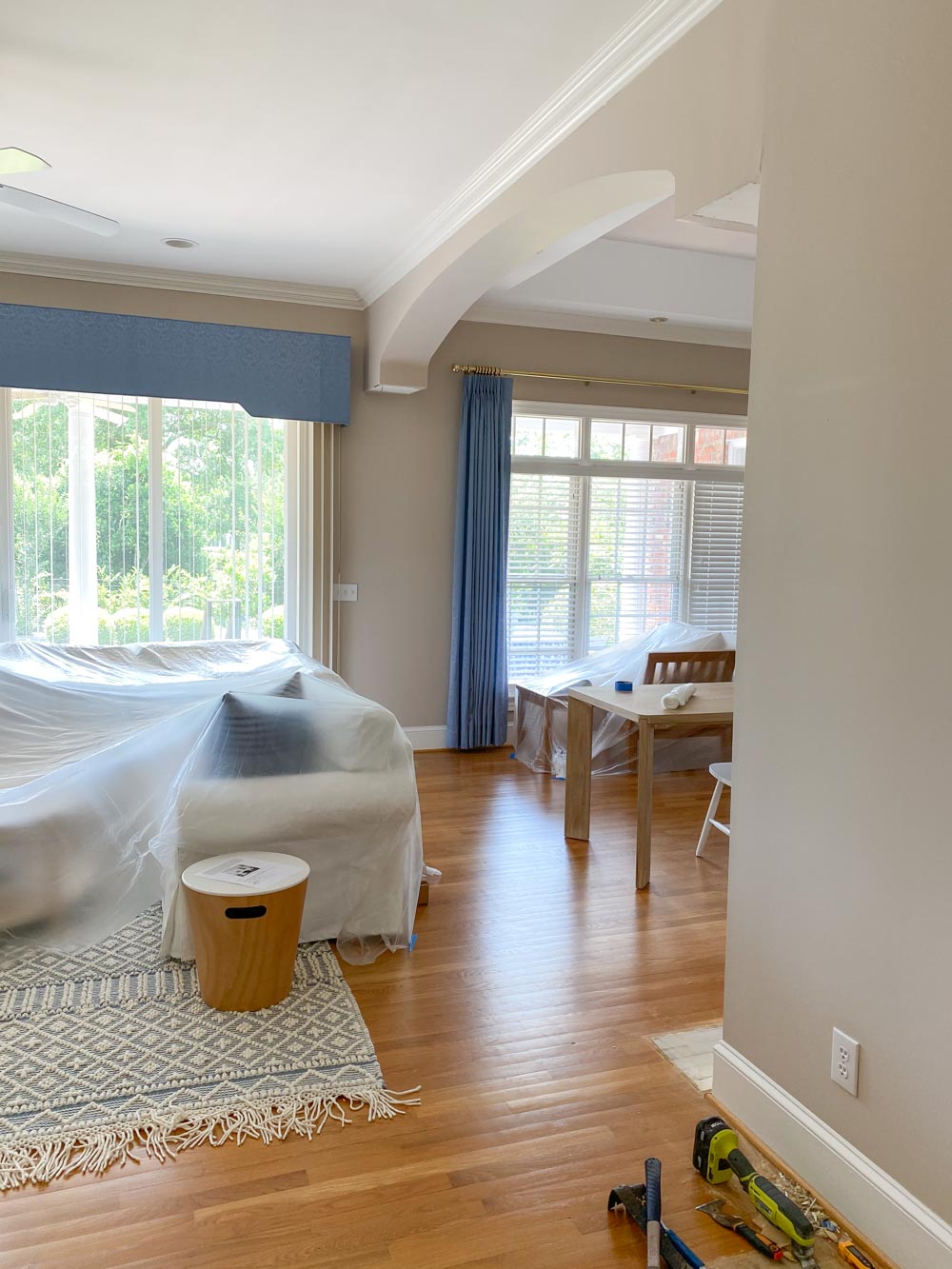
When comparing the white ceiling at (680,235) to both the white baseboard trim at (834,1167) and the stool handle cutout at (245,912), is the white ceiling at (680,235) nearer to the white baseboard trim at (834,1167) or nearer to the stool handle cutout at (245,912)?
the stool handle cutout at (245,912)

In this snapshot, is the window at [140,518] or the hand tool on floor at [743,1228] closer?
the hand tool on floor at [743,1228]

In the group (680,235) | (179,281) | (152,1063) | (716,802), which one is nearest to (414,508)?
(179,281)

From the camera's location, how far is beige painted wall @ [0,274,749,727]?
19.6ft

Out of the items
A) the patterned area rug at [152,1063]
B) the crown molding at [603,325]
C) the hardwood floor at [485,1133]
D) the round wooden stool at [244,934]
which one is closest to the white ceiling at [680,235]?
the crown molding at [603,325]

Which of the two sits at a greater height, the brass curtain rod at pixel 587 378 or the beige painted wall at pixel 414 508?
the brass curtain rod at pixel 587 378

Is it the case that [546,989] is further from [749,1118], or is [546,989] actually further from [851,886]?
[851,886]

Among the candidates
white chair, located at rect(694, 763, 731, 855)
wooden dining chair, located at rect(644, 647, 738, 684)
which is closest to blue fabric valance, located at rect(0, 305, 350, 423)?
wooden dining chair, located at rect(644, 647, 738, 684)

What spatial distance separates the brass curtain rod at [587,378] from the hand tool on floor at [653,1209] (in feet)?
Result: 15.9

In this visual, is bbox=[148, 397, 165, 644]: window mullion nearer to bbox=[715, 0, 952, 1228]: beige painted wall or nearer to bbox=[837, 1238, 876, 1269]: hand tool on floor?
bbox=[715, 0, 952, 1228]: beige painted wall

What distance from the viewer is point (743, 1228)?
2.00 meters

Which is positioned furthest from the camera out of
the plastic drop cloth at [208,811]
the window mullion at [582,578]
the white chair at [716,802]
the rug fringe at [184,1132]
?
the window mullion at [582,578]

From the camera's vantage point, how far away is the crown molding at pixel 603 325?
605 cm

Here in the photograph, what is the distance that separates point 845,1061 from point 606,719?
3.89m

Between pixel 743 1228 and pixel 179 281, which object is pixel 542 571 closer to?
pixel 179 281
